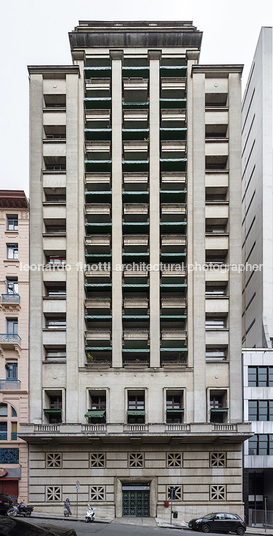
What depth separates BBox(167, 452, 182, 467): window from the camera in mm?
48188

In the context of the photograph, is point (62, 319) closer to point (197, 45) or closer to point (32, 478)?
point (32, 478)

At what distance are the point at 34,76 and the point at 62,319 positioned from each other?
25.0 metres

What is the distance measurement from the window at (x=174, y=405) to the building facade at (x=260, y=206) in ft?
43.1

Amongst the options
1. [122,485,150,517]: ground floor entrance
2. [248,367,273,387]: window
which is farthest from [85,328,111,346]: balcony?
[248,367,273,387]: window

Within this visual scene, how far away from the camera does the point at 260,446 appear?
5241cm

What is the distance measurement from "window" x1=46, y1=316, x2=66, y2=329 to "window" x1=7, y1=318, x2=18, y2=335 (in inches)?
119

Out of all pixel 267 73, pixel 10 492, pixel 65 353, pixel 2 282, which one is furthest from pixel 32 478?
pixel 267 73

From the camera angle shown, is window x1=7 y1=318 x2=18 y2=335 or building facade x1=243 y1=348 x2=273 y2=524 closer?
window x1=7 y1=318 x2=18 y2=335

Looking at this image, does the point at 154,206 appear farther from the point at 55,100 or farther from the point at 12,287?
the point at 12,287

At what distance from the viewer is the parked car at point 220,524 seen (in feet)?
132

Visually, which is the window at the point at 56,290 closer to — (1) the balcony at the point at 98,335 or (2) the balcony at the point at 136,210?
(1) the balcony at the point at 98,335

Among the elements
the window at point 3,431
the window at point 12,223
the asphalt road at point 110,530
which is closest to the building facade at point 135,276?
the window at point 12,223

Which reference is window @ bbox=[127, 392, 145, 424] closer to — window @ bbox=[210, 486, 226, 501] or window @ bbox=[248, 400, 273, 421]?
window @ bbox=[210, 486, 226, 501]

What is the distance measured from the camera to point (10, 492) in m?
48.3
